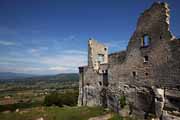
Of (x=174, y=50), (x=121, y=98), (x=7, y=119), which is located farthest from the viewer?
(x=7, y=119)

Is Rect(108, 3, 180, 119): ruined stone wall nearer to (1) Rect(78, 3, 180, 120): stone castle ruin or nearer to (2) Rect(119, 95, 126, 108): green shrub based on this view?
(1) Rect(78, 3, 180, 120): stone castle ruin

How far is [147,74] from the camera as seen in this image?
21109mm

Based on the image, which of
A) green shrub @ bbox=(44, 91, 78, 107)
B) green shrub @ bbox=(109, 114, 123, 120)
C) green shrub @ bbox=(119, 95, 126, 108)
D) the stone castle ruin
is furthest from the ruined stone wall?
green shrub @ bbox=(44, 91, 78, 107)

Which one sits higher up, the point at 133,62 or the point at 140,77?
the point at 133,62

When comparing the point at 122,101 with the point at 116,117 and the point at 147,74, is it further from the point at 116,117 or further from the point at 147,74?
the point at 147,74

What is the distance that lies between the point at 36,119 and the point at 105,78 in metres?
11.6

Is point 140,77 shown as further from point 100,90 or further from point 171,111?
point 100,90

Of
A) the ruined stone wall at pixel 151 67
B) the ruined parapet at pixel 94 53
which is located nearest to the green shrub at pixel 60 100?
the ruined parapet at pixel 94 53

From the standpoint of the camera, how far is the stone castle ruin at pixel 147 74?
60.0 feet

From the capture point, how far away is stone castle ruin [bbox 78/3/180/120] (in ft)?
60.0

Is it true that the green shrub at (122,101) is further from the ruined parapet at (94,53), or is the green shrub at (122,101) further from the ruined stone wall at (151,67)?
the ruined parapet at (94,53)

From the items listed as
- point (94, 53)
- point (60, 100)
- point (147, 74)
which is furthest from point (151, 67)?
point (60, 100)

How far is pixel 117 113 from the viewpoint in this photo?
25031 millimetres

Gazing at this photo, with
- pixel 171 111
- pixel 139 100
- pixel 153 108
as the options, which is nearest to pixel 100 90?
pixel 139 100
